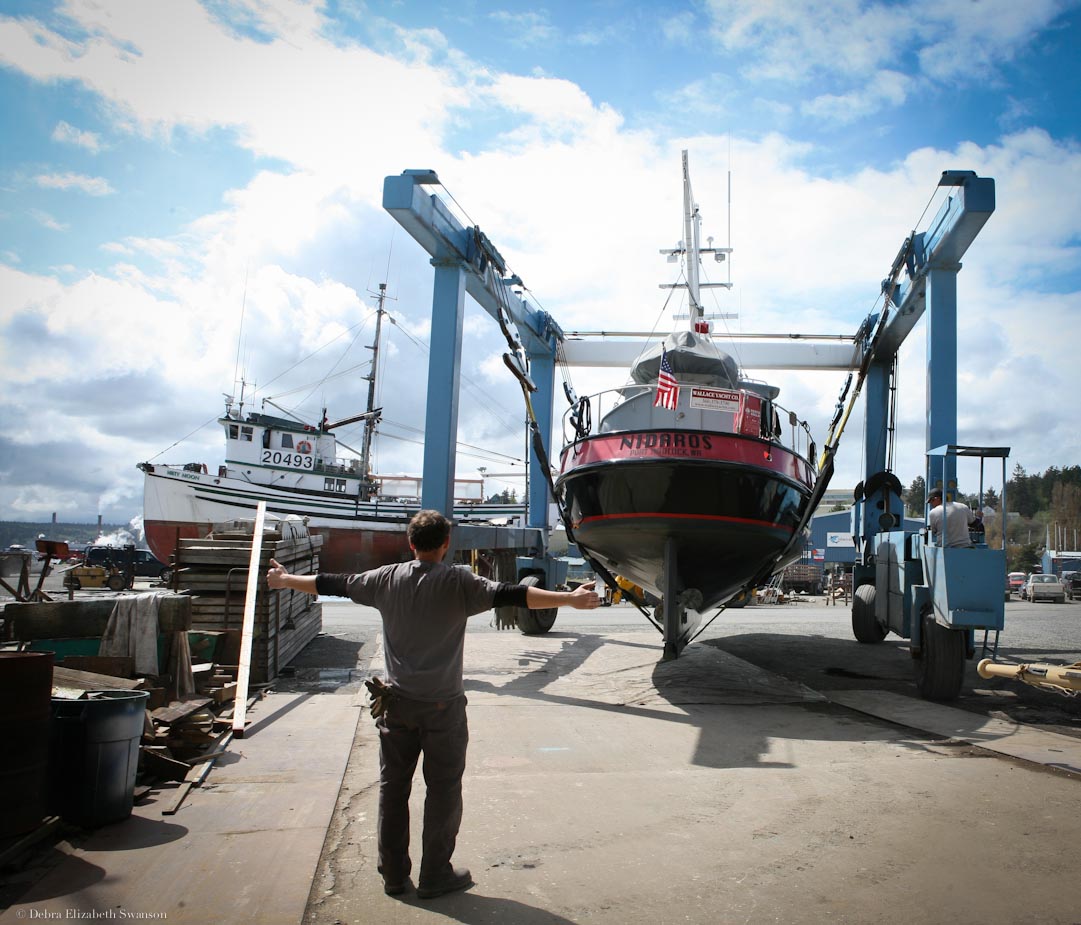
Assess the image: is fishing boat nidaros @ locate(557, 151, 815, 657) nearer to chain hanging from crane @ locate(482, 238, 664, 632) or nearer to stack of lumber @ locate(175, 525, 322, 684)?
chain hanging from crane @ locate(482, 238, 664, 632)

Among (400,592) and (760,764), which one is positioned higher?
(400,592)

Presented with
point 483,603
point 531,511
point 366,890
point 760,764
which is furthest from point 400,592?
point 531,511

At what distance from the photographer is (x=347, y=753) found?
502 centimetres

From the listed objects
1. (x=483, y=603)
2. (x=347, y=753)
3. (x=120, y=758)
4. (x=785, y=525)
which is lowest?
(x=347, y=753)

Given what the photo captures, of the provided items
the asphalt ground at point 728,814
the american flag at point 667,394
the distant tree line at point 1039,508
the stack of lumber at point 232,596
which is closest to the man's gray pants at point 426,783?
the asphalt ground at point 728,814

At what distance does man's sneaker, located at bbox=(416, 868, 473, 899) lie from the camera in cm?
288

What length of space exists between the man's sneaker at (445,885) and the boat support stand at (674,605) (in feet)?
16.3

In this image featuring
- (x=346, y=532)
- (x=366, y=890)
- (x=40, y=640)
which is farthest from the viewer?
(x=346, y=532)

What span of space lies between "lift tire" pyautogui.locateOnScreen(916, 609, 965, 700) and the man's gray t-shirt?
19.8 ft

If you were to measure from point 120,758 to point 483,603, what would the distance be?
1881mm

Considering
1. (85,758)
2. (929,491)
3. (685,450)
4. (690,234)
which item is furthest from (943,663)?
(690,234)

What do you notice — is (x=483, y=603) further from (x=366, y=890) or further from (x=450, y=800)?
(x=366, y=890)

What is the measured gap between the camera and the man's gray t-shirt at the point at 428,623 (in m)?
2.97

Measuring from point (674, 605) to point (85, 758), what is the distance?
18.9ft
